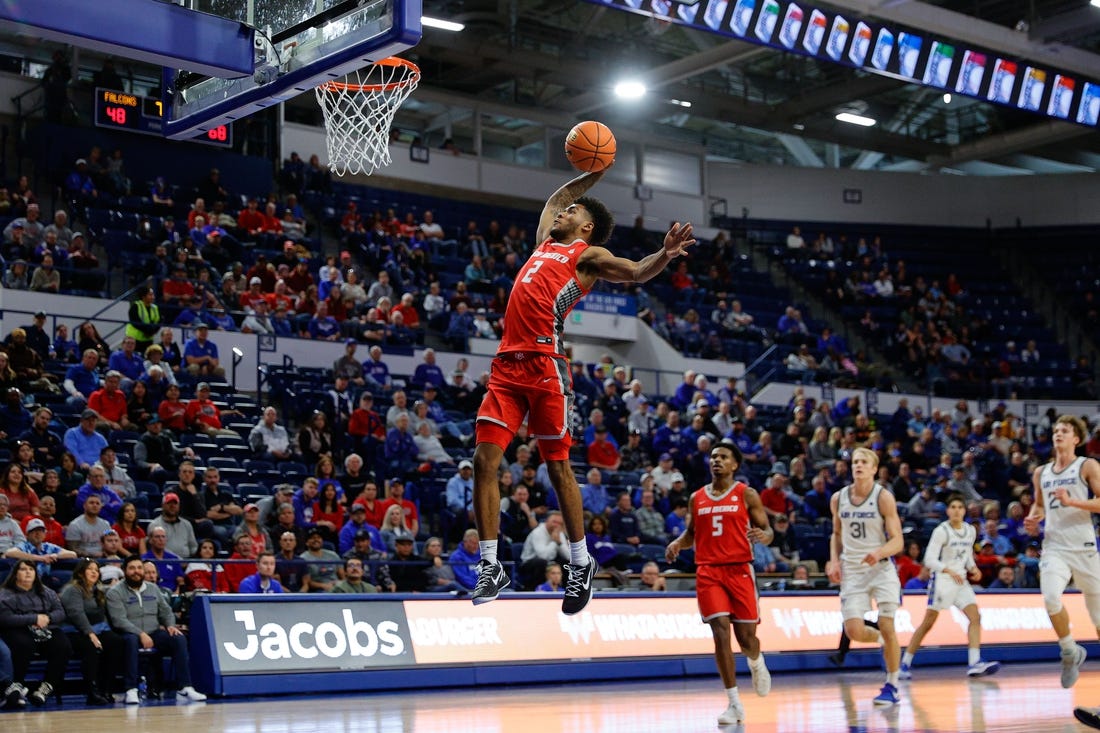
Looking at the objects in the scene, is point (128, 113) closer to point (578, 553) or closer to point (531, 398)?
point (531, 398)

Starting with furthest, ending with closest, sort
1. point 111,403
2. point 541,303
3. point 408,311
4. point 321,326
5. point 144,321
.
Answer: point 408,311 < point 321,326 < point 144,321 < point 111,403 < point 541,303

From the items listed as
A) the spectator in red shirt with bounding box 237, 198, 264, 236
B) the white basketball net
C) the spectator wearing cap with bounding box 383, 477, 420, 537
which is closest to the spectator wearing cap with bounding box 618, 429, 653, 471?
the spectator wearing cap with bounding box 383, 477, 420, 537

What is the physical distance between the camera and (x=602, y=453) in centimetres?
1939

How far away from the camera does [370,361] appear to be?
1919cm

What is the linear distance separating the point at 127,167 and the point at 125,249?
3.62 m

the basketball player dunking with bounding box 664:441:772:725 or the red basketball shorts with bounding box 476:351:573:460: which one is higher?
the red basketball shorts with bounding box 476:351:573:460

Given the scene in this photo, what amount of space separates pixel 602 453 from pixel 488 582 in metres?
12.6

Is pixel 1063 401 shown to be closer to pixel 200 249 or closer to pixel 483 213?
pixel 483 213

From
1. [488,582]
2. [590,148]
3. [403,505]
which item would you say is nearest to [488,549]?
[488,582]

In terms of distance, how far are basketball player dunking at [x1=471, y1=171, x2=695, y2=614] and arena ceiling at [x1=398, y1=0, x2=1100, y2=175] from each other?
16.0 metres

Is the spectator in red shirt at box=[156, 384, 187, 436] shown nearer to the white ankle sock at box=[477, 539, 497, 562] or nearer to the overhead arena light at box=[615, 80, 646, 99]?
the white ankle sock at box=[477, 539, 497, 562]

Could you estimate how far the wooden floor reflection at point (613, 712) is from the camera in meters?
8.59

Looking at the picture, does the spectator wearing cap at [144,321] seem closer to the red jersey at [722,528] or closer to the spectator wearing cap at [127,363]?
the spectator wearing cap at [127,363]

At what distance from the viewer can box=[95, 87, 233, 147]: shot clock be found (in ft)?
74.8
